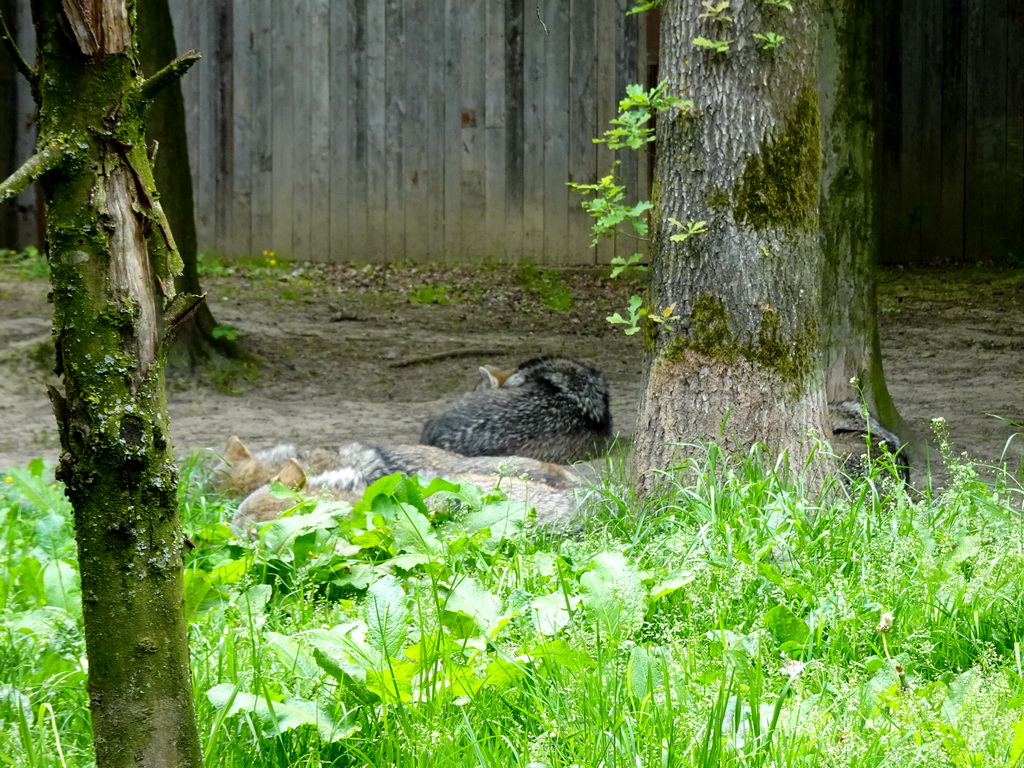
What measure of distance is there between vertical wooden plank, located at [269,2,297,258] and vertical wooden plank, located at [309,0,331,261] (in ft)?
0.79

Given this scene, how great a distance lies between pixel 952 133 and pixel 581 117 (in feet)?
15.2

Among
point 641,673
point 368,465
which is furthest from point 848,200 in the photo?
point 641,673

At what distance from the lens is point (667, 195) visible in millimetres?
4426

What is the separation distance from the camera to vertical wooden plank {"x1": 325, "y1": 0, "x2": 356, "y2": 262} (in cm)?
1327

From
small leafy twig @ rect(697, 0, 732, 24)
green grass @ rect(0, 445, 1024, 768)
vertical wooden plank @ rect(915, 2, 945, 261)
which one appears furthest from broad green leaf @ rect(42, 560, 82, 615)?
vertical wooden plank @ rect(915, 2, 945, 261)

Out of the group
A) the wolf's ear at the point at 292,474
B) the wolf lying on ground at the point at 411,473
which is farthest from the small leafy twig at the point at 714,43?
the wolf's ear at the point at 292,474

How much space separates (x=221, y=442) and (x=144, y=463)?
516 cm

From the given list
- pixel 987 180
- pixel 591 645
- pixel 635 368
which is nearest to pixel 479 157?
pixel 635 368

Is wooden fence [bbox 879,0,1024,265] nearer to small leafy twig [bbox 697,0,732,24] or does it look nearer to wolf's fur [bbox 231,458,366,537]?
small leafy twig [bbox 697,0,732,24]

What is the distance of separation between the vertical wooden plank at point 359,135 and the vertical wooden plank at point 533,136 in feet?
6.54

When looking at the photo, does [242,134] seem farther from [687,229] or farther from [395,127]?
[687,229]

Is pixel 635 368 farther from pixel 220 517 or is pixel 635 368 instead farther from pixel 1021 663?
pixel 1021 663

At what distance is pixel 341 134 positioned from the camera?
13.4 m

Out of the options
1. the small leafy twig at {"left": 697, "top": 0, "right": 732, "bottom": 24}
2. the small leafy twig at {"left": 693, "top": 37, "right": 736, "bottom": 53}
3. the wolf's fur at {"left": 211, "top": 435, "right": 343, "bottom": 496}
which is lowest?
the wolf's fur at {"left": 211, "top": 435, "right": 343, "bottom": 496}
